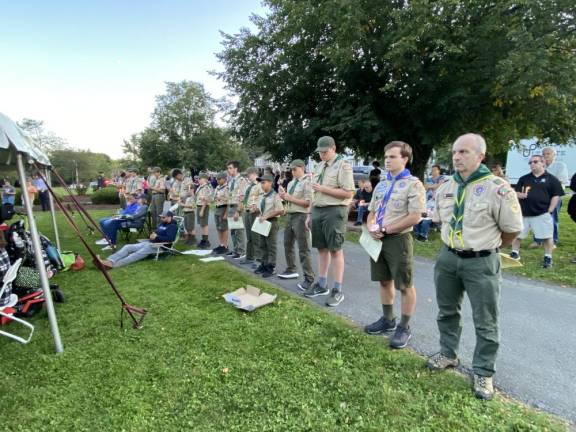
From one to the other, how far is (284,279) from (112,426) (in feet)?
11.3

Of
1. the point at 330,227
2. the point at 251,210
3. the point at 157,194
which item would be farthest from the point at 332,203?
the point at 157,194

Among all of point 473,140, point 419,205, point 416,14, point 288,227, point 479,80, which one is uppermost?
point 416,14

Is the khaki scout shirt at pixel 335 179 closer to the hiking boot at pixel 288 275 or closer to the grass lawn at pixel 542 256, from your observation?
the hiking boot at pixel 288 275

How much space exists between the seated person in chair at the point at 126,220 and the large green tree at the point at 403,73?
5.94 metres

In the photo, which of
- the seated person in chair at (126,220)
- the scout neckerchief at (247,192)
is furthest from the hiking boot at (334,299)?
the seated person in chair at (126,220)

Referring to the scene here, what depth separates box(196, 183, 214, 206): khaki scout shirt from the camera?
833cm

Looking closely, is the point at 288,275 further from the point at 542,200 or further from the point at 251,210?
the point at 542,200

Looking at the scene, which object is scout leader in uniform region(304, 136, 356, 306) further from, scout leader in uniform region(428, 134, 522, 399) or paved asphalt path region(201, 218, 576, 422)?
scout leader in uniform region(428, 134, 522, 399)

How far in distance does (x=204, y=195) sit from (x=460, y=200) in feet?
21.9

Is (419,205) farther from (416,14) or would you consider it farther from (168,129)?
(168,129)

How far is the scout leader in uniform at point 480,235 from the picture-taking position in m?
2.46

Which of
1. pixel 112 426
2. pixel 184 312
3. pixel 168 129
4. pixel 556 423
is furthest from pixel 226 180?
pixel 168 129

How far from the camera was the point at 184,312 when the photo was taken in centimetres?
436

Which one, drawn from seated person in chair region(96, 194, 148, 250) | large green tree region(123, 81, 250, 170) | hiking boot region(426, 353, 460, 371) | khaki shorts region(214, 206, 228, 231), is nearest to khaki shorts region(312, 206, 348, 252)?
hiking boot region(426, 353, 460, 371)
